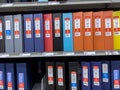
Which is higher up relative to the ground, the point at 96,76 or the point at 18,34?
the point at 18,34

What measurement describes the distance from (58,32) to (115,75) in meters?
0.57

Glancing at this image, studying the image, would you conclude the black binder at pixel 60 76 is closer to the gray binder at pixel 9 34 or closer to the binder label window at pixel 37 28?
the binder label window at pixel 37 28

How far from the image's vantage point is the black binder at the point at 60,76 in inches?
75.3

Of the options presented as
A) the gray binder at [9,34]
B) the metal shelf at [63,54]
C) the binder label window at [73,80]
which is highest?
the gray binder at [9,34]

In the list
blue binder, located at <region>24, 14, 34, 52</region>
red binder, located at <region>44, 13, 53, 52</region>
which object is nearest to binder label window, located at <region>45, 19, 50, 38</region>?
red binder, located at <region>44, 13, 53, 52</region>

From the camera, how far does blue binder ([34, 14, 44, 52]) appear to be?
192 centimetres

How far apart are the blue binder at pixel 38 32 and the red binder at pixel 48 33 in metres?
0.03

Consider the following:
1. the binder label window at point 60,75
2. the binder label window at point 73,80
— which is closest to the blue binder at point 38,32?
the binder label window at point 60,75

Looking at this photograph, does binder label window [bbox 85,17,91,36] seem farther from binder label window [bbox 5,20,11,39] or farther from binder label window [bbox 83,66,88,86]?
binder label window [bbox 5,20,11,39]

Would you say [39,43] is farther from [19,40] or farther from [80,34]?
[80,34]

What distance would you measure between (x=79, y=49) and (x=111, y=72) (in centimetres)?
31

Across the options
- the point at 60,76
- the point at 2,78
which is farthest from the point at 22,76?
the point at 60,76

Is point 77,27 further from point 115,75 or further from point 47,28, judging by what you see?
point 115,75

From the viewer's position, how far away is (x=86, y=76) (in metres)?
1.88
